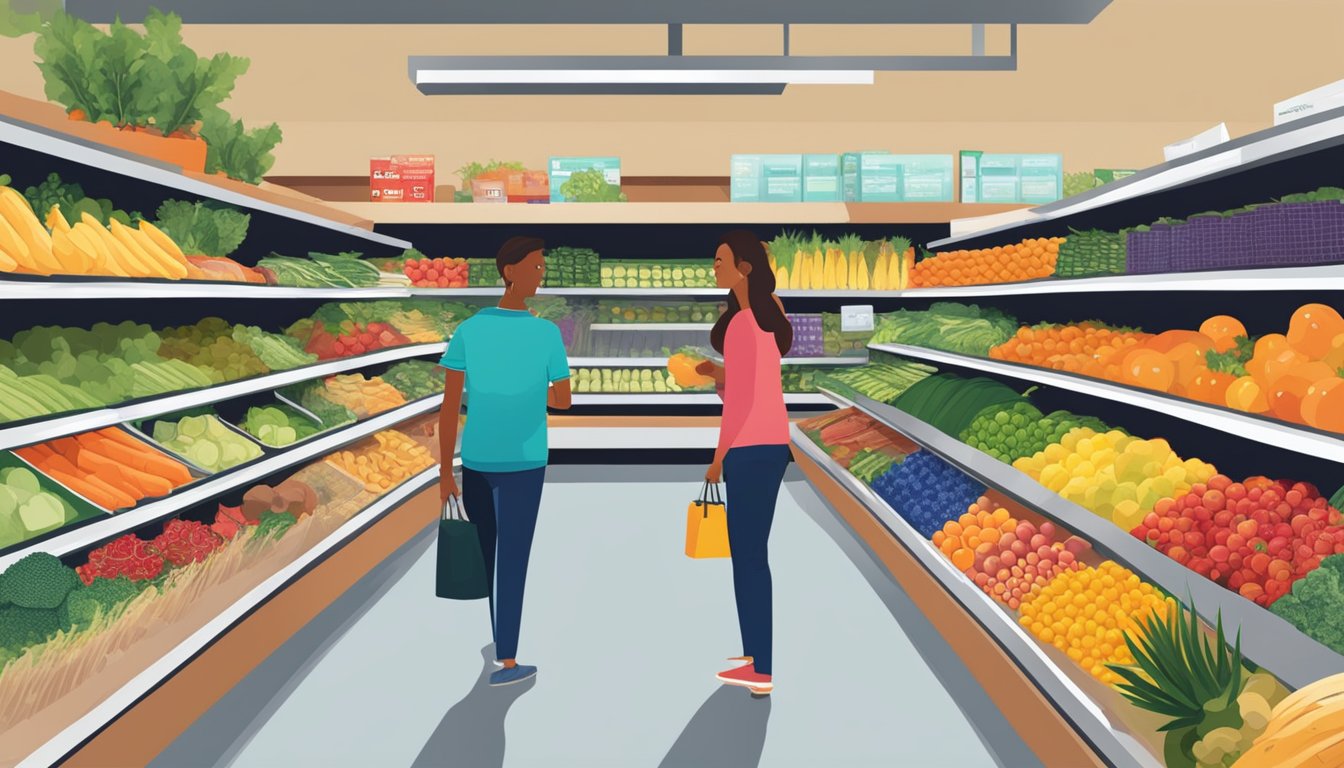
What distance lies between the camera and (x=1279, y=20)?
10.1m

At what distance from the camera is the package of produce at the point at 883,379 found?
6539mm

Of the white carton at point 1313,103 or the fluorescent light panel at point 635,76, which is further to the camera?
the fluorescent light panel at point 635,76

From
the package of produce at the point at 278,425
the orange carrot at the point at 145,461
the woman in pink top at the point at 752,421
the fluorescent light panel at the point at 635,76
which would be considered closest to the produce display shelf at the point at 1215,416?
the woman in pink top at the point at 752,421

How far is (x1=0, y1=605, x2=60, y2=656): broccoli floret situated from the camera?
2.50 metres

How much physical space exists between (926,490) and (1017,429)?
0.78m

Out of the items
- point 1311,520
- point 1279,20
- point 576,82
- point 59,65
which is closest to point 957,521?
point 1311,520

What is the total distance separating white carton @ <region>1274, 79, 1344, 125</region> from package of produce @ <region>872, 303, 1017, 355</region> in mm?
2144

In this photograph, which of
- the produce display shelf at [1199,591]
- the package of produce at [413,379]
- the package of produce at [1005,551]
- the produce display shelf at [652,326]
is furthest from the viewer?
the produce display shelf at [652,326]

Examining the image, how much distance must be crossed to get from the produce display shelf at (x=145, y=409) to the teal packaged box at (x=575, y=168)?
3403 millimetres

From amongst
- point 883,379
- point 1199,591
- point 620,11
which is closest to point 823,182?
point 883,379

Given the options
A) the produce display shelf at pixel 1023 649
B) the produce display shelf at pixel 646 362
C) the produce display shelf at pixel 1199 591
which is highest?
the produce display shelf at pixel 646 362

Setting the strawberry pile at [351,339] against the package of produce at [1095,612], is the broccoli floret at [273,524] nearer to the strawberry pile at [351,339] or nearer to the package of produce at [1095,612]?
the strawberry pile at [351,339]

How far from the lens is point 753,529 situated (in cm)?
344

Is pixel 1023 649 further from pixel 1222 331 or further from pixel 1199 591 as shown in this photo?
pixel 1222 331
